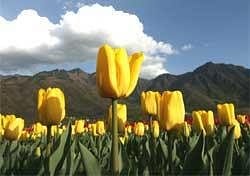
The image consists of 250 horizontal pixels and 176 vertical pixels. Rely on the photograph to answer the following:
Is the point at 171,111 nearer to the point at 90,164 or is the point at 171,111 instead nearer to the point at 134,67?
the point at 134,67

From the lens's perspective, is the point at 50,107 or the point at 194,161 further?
the point at 50,107

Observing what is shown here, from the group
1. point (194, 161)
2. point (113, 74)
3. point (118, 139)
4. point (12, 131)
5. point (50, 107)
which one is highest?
point (113, 74)

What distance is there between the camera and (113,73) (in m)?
2.91

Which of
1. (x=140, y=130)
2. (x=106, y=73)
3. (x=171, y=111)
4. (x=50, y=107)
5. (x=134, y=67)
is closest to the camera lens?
(x=106, y=73)

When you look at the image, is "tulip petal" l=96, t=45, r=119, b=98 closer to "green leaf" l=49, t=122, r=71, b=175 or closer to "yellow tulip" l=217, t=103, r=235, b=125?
"green leaf" l=49, t=122, r=71, b=175

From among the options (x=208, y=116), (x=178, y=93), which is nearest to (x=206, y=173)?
(x=178, y=93)

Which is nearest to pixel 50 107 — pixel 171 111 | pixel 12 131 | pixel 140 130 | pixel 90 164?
pixel 171 111

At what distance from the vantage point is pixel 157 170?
443cm

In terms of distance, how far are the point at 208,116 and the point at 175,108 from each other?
7.34 feet

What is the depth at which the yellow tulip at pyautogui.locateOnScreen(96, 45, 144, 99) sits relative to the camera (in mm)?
2863

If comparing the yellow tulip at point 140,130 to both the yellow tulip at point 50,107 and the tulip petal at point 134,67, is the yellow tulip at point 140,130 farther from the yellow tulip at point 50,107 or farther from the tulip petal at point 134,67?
the tulip petal at point 134,67

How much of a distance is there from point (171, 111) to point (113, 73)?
89cm

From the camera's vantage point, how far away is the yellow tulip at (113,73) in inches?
113

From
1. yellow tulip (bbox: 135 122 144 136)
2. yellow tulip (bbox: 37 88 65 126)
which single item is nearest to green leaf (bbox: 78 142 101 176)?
yellow tulip (bbox: 37 88 65 126)
